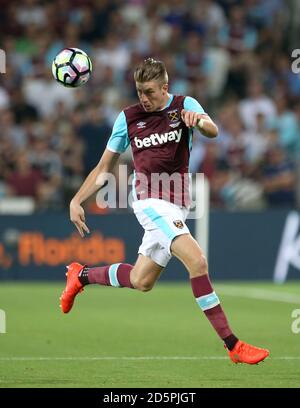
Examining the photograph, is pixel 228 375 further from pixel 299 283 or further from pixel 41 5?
pixel 41 5

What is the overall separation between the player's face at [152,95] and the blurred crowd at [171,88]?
7.88 m

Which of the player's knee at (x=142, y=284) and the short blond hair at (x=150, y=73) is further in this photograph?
the player's knee at (x=142, y=284)

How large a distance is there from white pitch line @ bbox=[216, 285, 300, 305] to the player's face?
579cm

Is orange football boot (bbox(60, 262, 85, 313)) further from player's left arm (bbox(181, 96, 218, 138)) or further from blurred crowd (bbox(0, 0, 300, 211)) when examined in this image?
blurred crowd (bbox(0, 0, 300, 211))

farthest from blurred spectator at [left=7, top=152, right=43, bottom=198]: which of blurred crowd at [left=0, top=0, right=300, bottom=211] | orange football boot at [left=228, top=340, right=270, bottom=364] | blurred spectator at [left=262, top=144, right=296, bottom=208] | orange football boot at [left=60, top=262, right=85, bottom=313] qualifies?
orange football boot at [left=228, top=340, right=270, bottom=364]

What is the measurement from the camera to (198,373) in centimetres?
836

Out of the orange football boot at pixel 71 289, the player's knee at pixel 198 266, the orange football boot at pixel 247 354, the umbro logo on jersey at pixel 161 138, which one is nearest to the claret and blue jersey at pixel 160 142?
the umbro logo on jersey at pixel 161 138

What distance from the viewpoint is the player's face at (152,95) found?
8625 millimetres

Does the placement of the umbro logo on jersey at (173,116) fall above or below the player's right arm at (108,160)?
above

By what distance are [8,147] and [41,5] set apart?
375cm

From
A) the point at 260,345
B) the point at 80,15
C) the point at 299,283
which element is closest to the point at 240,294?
the point at 299,283

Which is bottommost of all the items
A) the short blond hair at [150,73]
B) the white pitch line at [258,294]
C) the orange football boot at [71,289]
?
the white pitch line at [258,294]

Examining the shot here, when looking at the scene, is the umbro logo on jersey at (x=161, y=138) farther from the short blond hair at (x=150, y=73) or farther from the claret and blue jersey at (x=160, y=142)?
the short blond hair at (x=150, y=73)

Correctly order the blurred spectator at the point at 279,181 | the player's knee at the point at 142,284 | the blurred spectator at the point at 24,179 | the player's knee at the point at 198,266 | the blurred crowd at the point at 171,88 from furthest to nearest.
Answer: the blurred spectator at the point at 279,181 < the blurred crowd at the point at 171,88 < the blurred spectator at the point at 24,179 < the player's knee at the point at 142,284 < the player's knee at the point at 198,266
